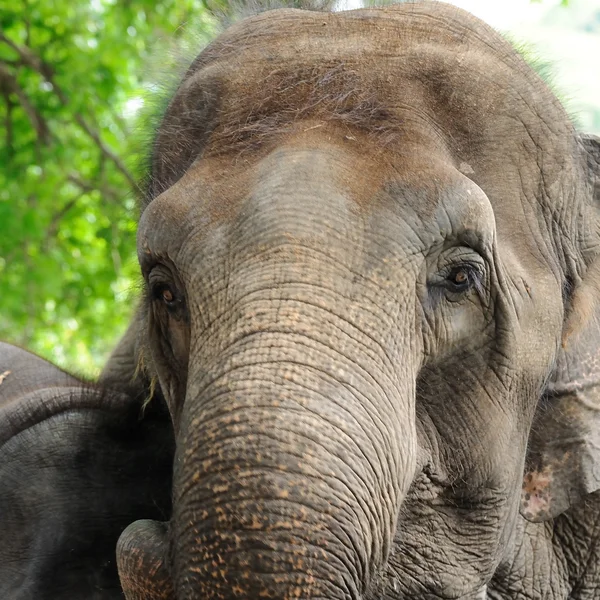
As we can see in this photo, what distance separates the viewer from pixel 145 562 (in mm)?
2320

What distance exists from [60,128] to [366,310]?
6.14m

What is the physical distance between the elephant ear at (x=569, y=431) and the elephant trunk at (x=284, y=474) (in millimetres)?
826

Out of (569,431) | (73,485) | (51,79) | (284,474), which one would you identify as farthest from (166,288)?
(51,79)

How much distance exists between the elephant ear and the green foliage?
4.06 m

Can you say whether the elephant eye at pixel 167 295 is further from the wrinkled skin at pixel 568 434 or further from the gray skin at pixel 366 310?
the wrinkled skin at pixel 568 434

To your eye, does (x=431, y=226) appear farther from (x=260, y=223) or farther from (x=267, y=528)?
(x=267, y=528)

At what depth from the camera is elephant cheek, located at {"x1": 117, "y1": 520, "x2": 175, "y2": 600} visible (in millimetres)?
2266

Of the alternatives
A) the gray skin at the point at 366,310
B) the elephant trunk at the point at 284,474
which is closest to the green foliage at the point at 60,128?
→ the gray skin at the point at 366,310

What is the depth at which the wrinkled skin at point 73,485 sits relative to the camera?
11.3ft

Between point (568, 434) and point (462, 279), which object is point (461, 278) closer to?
point (462, 279)

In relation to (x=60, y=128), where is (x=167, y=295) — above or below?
above

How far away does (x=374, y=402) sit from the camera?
2.08 m

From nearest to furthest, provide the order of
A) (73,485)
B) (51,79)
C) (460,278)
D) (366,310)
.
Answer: (366,310)
(460,278)
(73,485)
(51,79)

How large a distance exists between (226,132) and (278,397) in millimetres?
843
